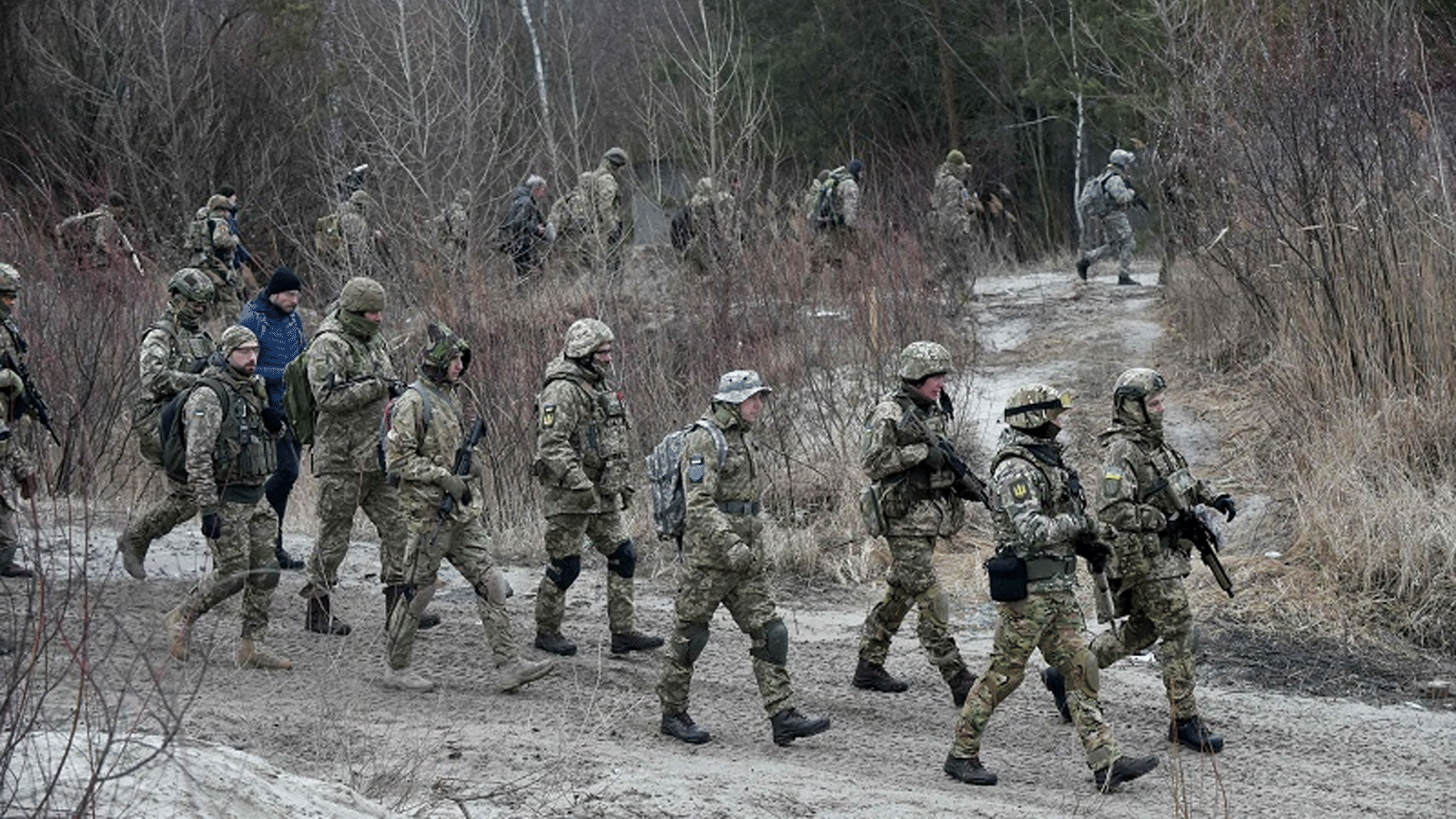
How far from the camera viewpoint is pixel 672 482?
8109mm

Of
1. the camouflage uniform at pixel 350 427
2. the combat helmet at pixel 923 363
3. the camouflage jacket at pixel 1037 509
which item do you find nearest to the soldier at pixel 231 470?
the camouflage uniform at pixel 350 427

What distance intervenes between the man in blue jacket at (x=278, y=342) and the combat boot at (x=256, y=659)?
3.51 feet

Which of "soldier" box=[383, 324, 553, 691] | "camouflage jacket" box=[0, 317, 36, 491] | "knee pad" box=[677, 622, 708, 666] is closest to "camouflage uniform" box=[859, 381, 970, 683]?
"knee pad" box=[677, 622, 708, 666]

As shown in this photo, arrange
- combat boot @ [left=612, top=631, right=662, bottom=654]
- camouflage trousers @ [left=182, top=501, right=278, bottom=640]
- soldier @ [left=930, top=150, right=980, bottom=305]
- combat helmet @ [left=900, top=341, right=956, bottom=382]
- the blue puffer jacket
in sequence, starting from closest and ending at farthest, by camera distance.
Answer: combat helmet @ [left=900, top=341, right=956, bottom=382]
camouflage trousers @ [left=182, top=501, right=278, bottom=640]
combat boot @ [left=612, top=631, right=662, bottom=654]
the blue puffer jacket
soldier @ [left=930, top=150, right=980, bottom=305]

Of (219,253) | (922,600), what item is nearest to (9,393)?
(922,600)

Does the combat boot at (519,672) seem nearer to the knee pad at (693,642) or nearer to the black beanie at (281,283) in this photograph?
the knee pad at (693,642)

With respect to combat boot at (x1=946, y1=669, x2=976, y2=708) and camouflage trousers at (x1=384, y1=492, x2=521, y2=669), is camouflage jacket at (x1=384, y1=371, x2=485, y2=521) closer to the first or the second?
camouflage trousers at (x1=384, y1=492, x2=521, y2=669)

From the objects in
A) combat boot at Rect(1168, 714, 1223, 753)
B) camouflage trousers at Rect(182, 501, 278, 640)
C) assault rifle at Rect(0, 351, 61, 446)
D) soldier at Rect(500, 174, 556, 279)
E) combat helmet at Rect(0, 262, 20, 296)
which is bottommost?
combat boot at Rect(1168, 714, 1223, 753)

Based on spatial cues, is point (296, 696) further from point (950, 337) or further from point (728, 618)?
point (950, 337)

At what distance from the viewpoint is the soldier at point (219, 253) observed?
53.5 feet

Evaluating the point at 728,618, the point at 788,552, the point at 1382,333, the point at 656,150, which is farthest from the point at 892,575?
the point at 656,150

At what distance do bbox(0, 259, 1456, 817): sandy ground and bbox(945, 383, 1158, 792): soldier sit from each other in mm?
196

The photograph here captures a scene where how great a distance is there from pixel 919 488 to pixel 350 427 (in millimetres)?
3037

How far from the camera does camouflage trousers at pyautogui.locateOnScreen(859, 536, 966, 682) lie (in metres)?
8.70
